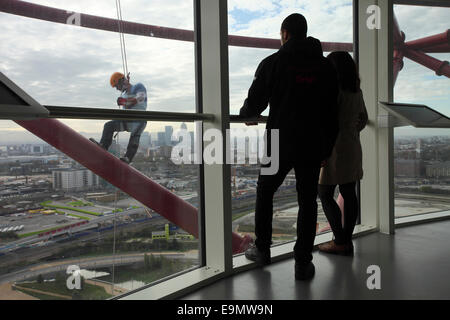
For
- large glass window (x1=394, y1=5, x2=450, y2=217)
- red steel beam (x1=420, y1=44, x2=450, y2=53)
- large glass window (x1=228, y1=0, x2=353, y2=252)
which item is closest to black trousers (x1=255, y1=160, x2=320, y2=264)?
large glass window (x1=228, y1=0, x2=353, y2=252)

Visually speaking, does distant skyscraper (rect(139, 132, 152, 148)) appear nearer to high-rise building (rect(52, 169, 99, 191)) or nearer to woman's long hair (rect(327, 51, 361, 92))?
high-rise building (rect(52, 169, 99, 191))

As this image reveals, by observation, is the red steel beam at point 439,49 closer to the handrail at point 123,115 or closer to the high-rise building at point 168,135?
the handrail at point 123,115

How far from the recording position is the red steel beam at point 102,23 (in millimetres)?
1591

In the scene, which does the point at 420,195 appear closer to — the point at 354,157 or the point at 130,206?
the point at 354,157

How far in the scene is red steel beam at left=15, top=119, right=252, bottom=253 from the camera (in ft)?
5.46

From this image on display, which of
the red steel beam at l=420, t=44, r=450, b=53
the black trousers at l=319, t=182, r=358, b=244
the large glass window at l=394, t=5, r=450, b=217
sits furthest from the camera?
the red steel beam at l=420, t=44, r=450, b=53

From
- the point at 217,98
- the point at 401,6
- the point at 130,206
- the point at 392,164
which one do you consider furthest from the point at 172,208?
the point at 401,6

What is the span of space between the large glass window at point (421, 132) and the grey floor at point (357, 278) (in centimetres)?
103

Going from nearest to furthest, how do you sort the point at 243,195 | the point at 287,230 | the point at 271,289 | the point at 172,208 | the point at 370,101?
the point at 271,289, the point at 172,208, the point at 243,195, the point at 287,230, the point at 370,101

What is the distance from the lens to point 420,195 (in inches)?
141

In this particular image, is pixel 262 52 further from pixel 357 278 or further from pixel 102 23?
pixel 357 278

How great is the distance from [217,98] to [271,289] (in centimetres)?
108

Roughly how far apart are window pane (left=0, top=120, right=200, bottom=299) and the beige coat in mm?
880

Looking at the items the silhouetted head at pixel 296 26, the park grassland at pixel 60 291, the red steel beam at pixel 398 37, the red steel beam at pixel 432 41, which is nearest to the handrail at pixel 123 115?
the silhouetted head at pixel 296 26
